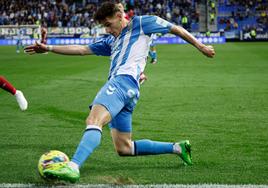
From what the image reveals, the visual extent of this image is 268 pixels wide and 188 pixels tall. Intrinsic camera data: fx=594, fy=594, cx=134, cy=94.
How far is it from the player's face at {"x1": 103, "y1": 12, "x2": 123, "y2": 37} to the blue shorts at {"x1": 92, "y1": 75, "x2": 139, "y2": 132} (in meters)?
0.52

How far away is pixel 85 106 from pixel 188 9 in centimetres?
4640

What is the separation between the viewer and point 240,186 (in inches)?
229

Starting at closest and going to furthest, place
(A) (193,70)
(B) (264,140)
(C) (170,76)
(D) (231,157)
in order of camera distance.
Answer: (D) (231,157)
(B) (264,140)
(C) (170,76)
(A) (193,70)

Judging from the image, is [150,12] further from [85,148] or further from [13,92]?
[85,148]

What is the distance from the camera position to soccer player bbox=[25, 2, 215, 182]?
599 cm

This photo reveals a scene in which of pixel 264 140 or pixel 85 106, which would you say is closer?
pixel 264 140

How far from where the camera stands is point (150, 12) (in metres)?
57.3

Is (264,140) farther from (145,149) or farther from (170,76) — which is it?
(170,76)

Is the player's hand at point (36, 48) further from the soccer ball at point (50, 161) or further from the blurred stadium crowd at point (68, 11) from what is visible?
the blurred stadium crowd at point (68, 11)

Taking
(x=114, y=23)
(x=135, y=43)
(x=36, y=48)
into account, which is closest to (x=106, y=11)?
(x=114, y=23)

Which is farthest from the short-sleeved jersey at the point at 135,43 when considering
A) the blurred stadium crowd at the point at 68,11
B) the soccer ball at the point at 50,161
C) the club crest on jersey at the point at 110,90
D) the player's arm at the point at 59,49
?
the blurred stadium crowd at the point at 68,11

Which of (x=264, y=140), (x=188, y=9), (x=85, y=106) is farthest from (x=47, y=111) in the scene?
(x=188, y=9)

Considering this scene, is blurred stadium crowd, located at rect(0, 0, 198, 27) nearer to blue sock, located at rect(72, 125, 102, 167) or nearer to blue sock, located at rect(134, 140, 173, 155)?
blue sock, located at rect(134, 140, 173, 155)

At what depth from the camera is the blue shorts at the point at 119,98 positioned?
6.05 metres
